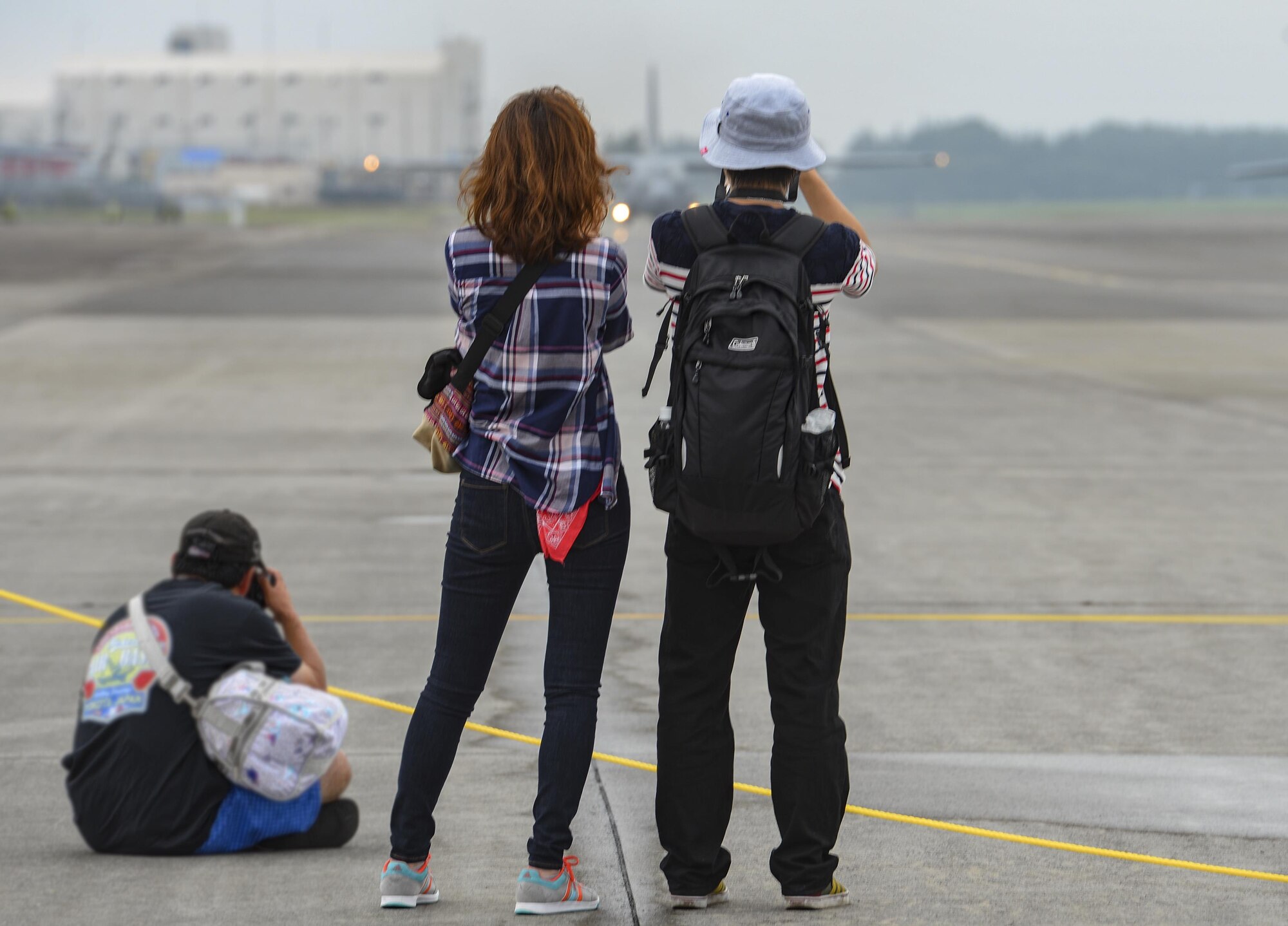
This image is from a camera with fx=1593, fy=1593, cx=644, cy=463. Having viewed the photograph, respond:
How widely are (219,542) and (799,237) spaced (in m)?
1.72

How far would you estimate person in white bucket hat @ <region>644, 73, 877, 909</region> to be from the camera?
11.2 ft

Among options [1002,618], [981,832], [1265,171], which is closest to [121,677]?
[981,832]

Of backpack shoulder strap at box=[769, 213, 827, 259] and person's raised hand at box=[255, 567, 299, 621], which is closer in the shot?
backpack shoulder strap at box=[769, 213, 827, 259]

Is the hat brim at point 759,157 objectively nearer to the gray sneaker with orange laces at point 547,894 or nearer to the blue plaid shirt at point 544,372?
the blue plaid shirt at point 544,372

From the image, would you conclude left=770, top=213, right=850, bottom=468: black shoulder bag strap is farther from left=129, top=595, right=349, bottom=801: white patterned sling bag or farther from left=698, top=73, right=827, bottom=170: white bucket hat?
left=129, top=595, right=349, bottom=801: white patterned sling bag

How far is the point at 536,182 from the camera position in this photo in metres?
3.34

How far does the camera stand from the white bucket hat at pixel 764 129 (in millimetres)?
3443

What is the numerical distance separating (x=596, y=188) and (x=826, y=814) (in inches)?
58.6

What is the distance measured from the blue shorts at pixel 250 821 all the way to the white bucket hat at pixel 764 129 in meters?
2.00

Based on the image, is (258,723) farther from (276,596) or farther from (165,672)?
(276,596)

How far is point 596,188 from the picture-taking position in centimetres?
340

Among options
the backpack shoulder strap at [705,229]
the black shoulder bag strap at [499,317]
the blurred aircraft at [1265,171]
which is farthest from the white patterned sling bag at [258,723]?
the blurred aircraft at [1265,171]

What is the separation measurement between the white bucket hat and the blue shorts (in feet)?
6.57

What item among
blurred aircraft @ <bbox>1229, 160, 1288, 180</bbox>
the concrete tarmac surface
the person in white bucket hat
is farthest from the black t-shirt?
blurred aircraft @ <bbox>1229, 160, 1288, 180</bbox>
